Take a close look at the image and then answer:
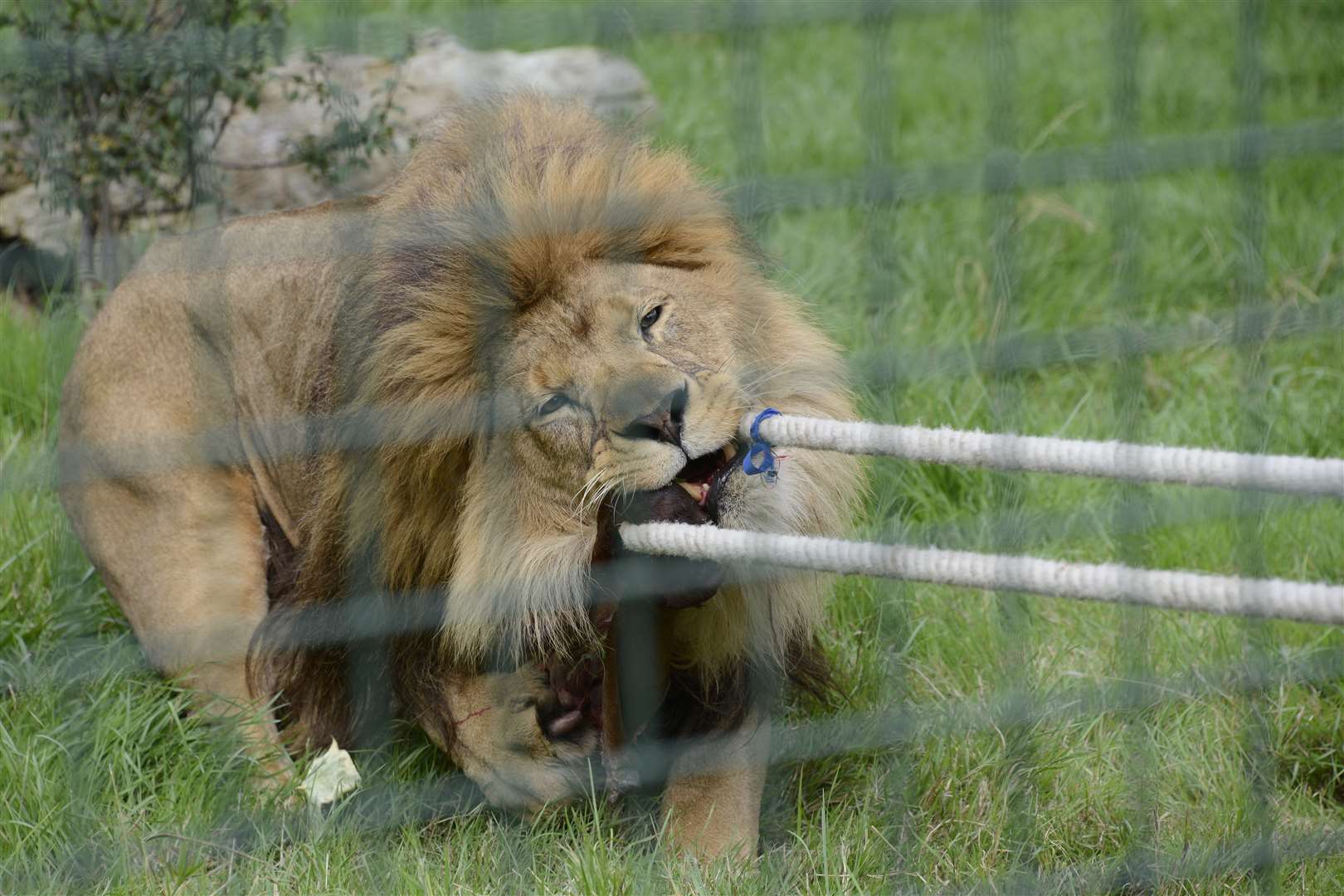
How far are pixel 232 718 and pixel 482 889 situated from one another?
1.67ft

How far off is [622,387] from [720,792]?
21.2 inches

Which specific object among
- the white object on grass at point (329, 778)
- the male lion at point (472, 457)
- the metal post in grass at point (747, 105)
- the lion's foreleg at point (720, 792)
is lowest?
the white object on grass at point (329, 778)

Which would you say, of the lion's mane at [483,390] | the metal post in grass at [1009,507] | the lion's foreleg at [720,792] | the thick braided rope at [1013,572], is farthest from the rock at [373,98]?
the thick braided rope at [1013,572]

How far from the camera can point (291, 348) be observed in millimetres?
2205

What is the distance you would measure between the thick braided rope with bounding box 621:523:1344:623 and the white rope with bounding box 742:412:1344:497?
8 centimetres

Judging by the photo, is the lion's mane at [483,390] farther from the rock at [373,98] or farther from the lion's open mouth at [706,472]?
the rock at [373,98]

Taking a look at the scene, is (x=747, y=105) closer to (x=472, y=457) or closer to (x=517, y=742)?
(x=472, y=457)

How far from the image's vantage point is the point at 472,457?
5.94ft

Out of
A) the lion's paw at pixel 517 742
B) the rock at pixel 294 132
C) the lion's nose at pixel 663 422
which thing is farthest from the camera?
the rock at pixel 294 132

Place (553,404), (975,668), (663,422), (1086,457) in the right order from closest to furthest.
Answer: (1086,457) → (663,422) → (553,404) → (975,668)

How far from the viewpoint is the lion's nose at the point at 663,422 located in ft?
5.20

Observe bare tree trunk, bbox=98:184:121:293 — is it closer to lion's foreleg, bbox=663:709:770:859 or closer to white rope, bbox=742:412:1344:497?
lion's foreleg, bbox=663:709:770:859

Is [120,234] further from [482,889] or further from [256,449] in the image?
[482,889]

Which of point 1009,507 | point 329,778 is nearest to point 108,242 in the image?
point 329,778
